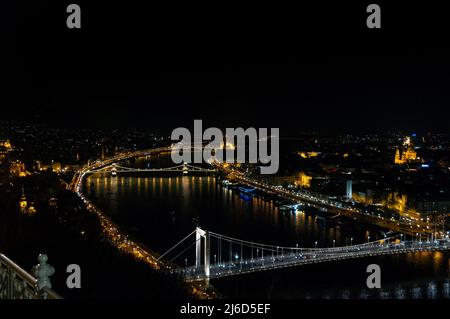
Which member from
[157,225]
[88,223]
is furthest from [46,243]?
[157,225]

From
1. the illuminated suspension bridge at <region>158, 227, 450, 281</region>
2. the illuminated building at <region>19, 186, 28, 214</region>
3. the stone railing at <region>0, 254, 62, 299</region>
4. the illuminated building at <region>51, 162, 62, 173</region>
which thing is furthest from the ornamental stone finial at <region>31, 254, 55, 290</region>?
the illuminated building at <region>51, 162, 62, 173</region>

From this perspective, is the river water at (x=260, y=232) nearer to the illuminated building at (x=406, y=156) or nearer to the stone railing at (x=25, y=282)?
the stone railing at (x=25, y=282)

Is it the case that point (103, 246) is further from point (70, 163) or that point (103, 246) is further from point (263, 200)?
point (70, 163)

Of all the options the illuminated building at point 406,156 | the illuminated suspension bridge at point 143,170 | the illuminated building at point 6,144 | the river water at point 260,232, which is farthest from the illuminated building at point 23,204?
the illuminated building at point 406,156
